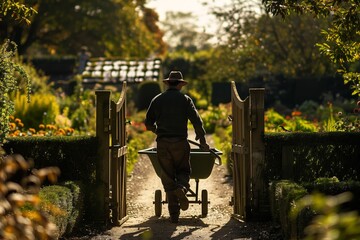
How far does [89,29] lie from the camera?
47.3 m

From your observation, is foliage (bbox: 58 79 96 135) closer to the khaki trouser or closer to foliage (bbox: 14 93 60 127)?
foliage (bbox: 14 93 60 127)

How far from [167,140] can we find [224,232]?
1.36 metres

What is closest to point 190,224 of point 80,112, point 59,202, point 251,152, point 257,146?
point 251,152

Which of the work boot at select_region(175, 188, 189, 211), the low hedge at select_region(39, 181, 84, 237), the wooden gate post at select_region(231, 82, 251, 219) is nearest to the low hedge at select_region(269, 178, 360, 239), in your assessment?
the wooden gate post at select_region(231, 82, 251, 219)

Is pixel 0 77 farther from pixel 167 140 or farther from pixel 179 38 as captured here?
pixel 179 38

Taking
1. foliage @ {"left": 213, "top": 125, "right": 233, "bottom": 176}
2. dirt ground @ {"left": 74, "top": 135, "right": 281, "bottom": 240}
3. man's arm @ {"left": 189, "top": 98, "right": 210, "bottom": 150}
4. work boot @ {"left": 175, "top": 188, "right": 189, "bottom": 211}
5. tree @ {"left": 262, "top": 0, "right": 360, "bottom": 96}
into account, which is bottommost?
dirt ground @ {"left": 74, "top": 135, "right": 281, "bottom": 240}

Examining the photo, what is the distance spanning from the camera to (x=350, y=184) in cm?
855

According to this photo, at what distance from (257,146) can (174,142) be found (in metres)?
0.97

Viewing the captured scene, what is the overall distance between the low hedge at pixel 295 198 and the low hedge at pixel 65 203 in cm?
203

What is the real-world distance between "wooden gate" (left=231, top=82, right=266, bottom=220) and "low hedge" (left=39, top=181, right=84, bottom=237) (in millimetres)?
1982

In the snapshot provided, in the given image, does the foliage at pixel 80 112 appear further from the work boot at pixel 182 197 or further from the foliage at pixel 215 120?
the work boot at pixel 182 197

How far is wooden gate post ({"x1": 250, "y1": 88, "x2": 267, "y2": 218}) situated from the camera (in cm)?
1016

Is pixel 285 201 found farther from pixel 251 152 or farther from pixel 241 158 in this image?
pixel 241 158

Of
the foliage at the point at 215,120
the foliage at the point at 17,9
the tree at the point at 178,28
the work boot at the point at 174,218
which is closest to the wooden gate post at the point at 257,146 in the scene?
the work boot at the point at 174,218
